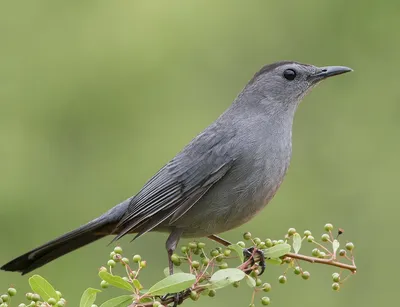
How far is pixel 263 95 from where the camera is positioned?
18.7 ft

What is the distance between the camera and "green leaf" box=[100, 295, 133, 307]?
3.25 m

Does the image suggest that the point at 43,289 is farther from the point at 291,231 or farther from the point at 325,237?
the point at 325,237

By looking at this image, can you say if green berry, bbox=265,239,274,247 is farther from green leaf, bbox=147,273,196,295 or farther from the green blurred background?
the green blurred background

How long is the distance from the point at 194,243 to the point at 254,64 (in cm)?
501

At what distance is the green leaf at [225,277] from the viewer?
11.2 feet

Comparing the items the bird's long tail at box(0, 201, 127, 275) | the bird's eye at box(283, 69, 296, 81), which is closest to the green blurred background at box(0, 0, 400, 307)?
the bird's long tail at box(0, 201, 127, 275)

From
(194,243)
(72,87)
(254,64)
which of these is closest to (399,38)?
(254,64)

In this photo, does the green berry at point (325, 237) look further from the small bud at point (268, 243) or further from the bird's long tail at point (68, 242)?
the bird's long tail at point (68, 242)

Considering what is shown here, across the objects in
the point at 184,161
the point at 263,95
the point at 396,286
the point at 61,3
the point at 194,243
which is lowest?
the point at 396,286

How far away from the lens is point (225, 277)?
11.2 ft

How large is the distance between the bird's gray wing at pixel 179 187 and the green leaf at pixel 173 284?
1.75m

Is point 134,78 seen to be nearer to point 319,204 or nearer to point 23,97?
point 23,97

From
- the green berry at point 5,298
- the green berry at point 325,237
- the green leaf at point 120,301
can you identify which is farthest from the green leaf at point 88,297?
the green berry at point 325,237

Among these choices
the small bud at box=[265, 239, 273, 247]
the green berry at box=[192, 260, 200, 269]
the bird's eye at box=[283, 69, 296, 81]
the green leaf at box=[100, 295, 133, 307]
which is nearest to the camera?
the green leaf at box=[100, 295, 133, 307]
